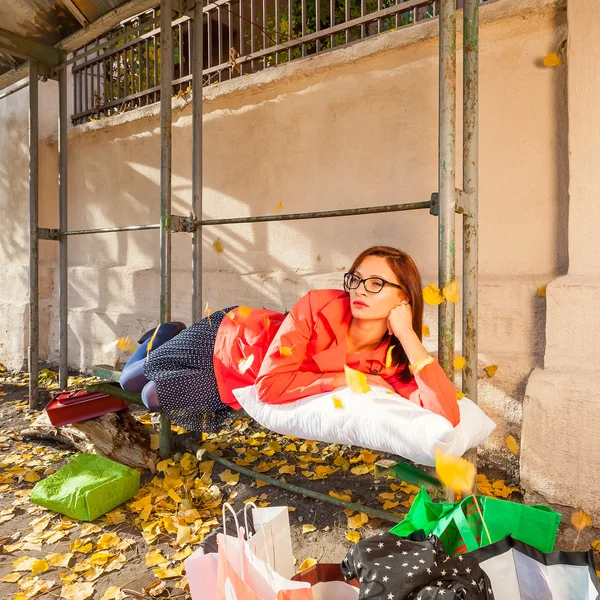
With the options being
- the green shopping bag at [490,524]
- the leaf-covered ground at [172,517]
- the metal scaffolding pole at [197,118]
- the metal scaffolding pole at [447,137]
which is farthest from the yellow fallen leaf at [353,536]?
the metal scaffolding pole at [197,118]

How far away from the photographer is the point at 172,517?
7.43ft

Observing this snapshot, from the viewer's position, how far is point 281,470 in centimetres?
281

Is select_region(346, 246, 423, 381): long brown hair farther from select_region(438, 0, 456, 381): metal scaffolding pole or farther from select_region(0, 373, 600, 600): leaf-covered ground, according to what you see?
select_region(0, 373, 600, 600): leaf-covered ground

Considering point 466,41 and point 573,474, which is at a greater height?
point 466,41

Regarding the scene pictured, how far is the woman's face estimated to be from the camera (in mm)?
1877

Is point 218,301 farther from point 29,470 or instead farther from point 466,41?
point 466,41

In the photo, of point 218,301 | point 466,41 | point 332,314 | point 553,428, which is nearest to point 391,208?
point 332,314

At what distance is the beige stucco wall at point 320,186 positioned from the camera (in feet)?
8.58

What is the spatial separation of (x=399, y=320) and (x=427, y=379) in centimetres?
24

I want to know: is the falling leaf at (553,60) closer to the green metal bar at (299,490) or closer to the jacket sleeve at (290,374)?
the jacket sleeve at (290,374)

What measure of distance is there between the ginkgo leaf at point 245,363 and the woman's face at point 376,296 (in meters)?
0.51

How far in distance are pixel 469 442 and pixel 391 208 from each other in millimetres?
930

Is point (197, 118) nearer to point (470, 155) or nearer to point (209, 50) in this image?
point (470, 155)

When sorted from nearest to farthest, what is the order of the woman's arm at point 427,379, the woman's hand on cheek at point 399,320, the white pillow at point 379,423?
the white pillow at point 379,423, the woman's arm at point 427,379, the woman's hand on cheek at point 399,320
